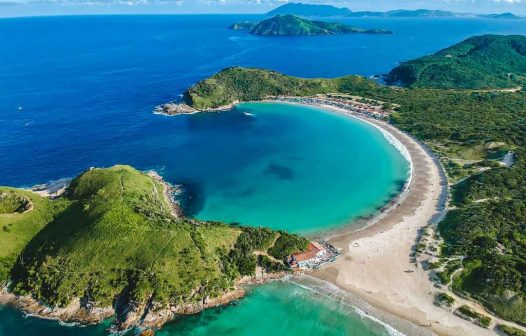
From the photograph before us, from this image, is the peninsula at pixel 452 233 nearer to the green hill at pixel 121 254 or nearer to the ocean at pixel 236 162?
the ocean at pixel 236 162

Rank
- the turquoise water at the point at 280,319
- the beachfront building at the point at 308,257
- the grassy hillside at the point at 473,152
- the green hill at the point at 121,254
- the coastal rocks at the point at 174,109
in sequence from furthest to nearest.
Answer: the coastal rocks at the point at 174,109 → the beachfront building at the point at 308,257 → the grassy hillside at the point at 473,152 → the green hill at the point at 121,254 → the turquoise water at the point at 280,319

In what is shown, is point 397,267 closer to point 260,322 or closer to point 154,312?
point 260,322

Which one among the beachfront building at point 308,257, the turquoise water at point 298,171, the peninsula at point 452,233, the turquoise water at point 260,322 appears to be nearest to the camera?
the turquoise water at point 260,322

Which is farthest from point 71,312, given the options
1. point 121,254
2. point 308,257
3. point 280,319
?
point 308,257

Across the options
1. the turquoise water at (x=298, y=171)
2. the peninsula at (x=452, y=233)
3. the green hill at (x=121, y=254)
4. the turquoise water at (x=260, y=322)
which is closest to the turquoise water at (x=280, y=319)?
the turquoise water at (x=260, y=322)

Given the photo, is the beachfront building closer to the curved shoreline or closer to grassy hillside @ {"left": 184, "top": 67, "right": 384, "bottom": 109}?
the curved shoreline

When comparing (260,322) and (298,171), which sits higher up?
(298,171)

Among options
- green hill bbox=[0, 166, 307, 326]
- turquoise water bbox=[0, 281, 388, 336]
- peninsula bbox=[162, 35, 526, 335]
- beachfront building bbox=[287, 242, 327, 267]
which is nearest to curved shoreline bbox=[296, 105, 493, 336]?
peninsula bbox=[162, 35, 526, 335]
